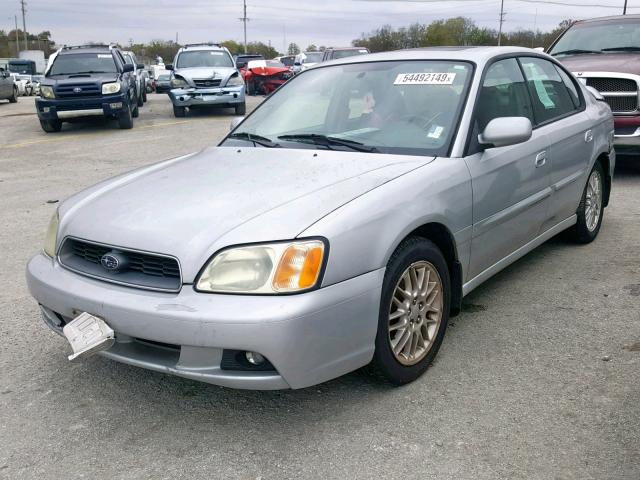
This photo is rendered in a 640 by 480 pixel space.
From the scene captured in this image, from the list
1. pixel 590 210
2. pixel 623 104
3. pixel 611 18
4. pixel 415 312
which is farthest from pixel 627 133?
pixel 415 312

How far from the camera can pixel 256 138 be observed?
156 inches

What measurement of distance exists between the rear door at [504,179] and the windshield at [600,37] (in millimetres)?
5149

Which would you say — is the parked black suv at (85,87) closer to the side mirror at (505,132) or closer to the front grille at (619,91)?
the front grille at (619,91)

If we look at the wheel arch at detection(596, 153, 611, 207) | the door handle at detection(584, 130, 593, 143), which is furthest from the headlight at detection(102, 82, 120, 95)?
the door handle at detection(584, 130, 593, 143)

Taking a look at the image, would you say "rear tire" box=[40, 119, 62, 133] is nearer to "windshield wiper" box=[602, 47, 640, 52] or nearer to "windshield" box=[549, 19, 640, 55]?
"windshield" box=[549, 19, 640, 55]

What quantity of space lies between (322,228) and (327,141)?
1.14 meters

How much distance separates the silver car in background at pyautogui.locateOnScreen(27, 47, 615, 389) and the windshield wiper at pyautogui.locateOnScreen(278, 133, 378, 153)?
14mm

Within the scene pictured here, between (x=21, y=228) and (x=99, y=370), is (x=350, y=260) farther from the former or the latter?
(x=21, y=228)

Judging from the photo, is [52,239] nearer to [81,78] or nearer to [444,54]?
[444,54]

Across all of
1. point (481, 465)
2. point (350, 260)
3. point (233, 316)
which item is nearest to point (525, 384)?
point (481, 465)

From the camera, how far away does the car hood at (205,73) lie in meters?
15.4

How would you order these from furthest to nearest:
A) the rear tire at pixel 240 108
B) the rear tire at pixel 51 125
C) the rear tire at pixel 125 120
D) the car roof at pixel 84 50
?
the rear tire at pixel 240 108, the car roof at pixel 84 50, the rear tire at pixel 125 120, the rear tire at pixel 51 125

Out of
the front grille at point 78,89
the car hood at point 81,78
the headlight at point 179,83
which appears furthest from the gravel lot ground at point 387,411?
the headlight at point 179,83

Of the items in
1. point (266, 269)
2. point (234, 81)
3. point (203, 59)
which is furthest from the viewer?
point (203, 59)
